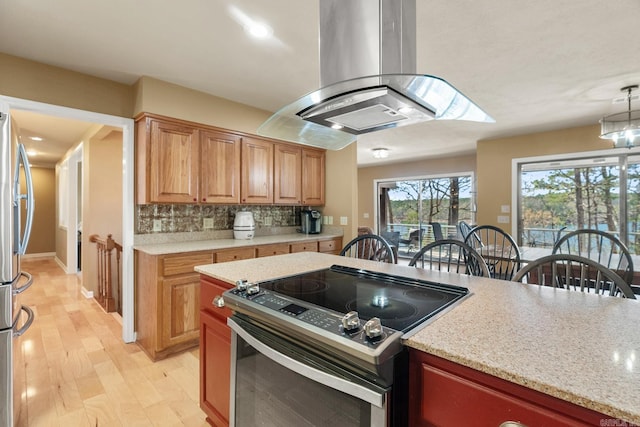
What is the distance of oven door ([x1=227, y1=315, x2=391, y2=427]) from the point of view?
0.82m

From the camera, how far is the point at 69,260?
5547 millimetres

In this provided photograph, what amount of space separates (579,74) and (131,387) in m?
4.23

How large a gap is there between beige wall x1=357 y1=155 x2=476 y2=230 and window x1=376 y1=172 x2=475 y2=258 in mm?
138

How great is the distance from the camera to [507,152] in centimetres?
486

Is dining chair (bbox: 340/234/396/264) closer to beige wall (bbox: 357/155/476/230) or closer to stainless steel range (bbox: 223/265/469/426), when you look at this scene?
stainless steel range (bbox: 223/265/469/426)

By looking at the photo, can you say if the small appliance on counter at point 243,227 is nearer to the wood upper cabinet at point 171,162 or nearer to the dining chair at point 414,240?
the wood upper cabinet at point 171,162

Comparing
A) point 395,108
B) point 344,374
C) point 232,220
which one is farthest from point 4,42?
point 344,374

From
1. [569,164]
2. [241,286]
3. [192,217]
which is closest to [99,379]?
[192,217]

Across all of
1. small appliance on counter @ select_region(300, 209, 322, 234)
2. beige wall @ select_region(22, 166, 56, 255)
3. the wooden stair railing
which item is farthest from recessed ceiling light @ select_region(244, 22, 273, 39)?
beige wall @ select_region(22, 166, 56, 255)

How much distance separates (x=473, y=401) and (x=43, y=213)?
943cm

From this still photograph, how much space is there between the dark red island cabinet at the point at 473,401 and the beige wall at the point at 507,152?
485 cm

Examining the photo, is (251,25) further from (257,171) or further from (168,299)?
(168,299)

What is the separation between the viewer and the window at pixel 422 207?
674cm

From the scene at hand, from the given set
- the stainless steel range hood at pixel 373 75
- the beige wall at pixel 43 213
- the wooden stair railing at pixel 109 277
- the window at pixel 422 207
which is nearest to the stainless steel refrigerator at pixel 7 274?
the stainless steel range hood at pixel 373 75
